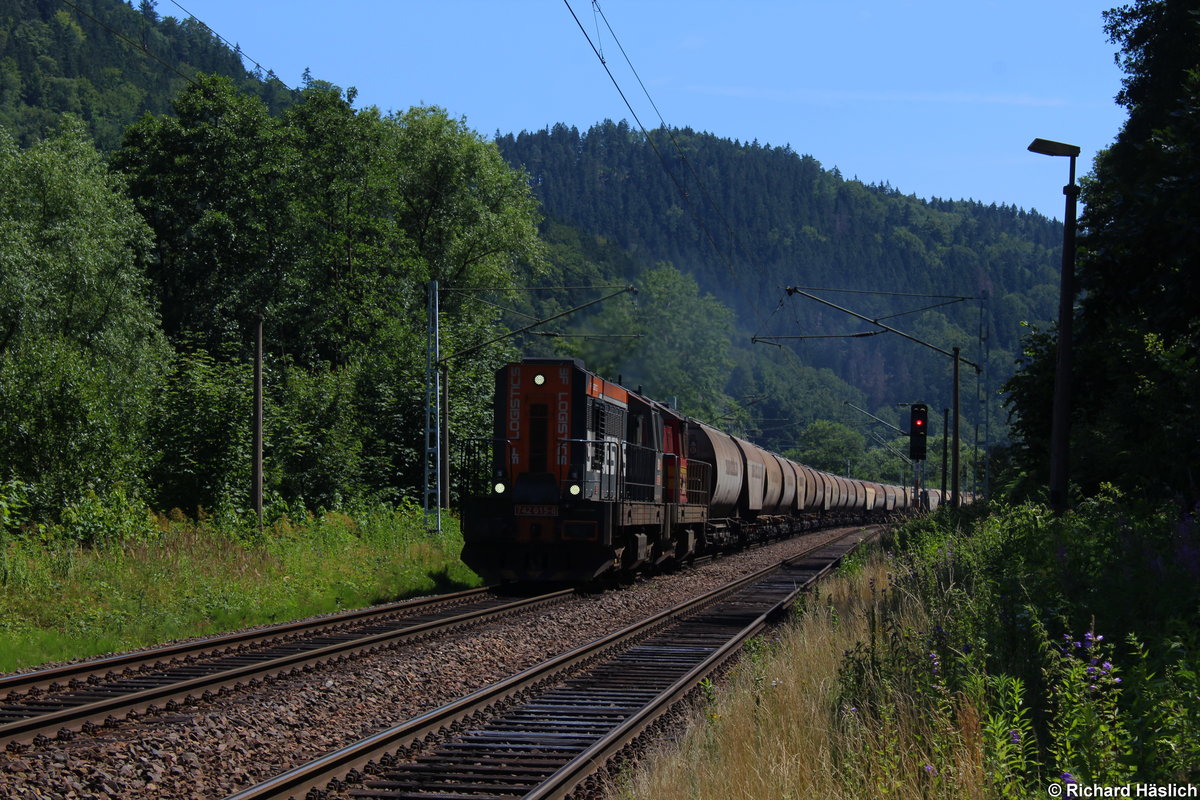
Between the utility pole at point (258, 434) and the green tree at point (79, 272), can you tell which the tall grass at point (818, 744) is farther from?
the green tree at point (79, 272)

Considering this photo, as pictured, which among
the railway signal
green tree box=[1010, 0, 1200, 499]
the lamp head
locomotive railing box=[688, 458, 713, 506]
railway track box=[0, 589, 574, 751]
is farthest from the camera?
the railway signal

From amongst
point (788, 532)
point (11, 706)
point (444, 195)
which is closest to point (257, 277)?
point (444, 195)

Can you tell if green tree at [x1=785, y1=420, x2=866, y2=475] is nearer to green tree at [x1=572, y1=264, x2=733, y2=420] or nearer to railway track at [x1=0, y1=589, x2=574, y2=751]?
green tree at [x1=572, y1=264, x2=733, y2=420]

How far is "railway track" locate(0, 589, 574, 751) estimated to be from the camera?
9109 mm

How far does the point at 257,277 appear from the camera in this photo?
1820 inches

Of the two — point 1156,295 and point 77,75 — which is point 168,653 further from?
point 77,75

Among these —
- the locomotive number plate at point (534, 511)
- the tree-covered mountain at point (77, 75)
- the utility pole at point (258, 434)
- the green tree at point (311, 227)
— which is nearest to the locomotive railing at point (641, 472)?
the locomotive number plate at point (534, 511)

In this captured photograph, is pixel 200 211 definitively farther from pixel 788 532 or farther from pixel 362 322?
pixel 788 532

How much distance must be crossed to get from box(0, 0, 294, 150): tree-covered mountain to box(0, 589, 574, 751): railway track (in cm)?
9933

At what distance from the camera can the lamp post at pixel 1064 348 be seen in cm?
1734

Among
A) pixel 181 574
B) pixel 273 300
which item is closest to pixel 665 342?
pixel 273 300

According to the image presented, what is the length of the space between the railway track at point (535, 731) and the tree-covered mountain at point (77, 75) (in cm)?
10314

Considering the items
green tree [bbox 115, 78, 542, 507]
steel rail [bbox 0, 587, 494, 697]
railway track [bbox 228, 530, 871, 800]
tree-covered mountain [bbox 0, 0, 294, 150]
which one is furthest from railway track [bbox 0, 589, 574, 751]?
tree-covered mountain [bbox 0, 0, 294, 150]

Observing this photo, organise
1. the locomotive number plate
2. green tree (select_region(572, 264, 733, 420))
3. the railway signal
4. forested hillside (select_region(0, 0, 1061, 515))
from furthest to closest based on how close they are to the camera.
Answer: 1. green tree (select_region(572, 264, 733, 420))
2. the railway signal
3. forested hillside (select_region(0, 0, 1061, 515))
4. the locomotive number plate
